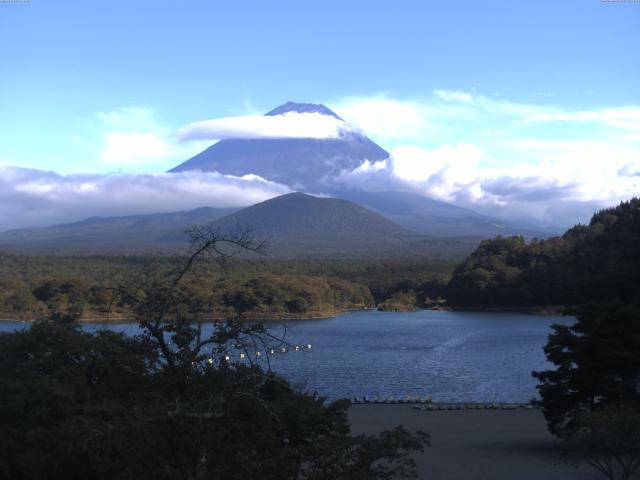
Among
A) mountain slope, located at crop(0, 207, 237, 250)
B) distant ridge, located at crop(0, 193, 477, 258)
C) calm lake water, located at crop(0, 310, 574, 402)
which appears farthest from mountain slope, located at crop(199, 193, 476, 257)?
calm lake water, located at crop(0, 310, 574, 402)

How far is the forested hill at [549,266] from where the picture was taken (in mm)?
48000

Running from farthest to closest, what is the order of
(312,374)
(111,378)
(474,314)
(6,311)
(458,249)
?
(458,249), (474,314), (6,311), (312,374), (111,378)

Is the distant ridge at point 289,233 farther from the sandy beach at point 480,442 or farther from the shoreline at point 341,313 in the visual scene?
the sandy beach at point 480,442

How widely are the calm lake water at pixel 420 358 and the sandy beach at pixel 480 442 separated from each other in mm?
1933

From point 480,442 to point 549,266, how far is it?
41790 millimetres

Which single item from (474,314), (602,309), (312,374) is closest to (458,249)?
(474,314)

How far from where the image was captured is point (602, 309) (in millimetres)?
12805

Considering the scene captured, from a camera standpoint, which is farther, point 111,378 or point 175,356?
point 111,378

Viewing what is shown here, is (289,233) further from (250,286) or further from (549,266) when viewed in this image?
(250,286)

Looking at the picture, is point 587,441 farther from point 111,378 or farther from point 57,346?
point 57,346

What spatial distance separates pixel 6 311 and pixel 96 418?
40386mm

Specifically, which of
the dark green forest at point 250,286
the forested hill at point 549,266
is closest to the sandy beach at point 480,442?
the dark green forest at point 250,286

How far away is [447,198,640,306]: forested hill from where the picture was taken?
48.0 m

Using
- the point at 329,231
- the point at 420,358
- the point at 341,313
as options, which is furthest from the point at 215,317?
the point at 329,231
